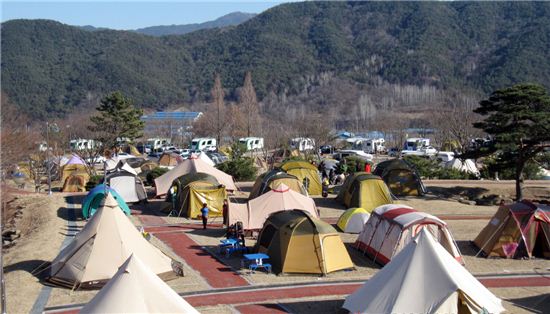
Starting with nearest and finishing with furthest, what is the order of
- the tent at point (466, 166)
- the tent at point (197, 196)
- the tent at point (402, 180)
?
the tent at point (197, 196) < the tent at point (402, 180) < the tent at point (466, 166)

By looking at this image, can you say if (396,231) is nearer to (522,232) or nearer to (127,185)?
(522,232)

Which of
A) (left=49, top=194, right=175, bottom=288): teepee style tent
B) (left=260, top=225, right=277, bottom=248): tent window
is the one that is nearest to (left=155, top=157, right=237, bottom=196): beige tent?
(left=260, top=225, right=277, bottom=248): tent window

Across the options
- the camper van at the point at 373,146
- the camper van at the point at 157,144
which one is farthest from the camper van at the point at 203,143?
the camper van at the point at 373,146

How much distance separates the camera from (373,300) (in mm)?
12578

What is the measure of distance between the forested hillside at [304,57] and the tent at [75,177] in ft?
246

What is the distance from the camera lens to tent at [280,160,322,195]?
29.4 m

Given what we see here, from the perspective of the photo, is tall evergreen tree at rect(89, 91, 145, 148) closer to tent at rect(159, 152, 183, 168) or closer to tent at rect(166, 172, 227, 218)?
tent at rect(159, 152, 183, 168)

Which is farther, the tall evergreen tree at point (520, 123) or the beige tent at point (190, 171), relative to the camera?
the beige tent at point (190, 171)

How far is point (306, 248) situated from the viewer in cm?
1639

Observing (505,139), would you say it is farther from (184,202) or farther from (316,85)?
(316,85)

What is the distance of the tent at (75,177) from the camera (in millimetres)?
34125

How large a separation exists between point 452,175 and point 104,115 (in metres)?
26.2

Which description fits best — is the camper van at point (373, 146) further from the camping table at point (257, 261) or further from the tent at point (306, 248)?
the camping table at point (257, 261)

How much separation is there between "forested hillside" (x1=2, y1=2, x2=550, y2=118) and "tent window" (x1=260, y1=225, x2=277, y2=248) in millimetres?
95536
